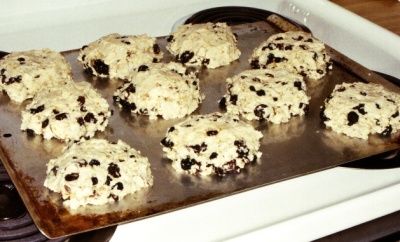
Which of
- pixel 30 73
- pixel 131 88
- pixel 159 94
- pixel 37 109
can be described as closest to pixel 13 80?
pixel 30 73

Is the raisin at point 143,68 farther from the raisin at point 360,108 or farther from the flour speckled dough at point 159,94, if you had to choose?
the raisin at point 360,108

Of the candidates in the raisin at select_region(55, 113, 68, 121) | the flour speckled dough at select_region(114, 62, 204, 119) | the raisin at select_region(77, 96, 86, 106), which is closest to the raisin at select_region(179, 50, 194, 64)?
the flour speckled dough at select_region(114, 62, 204, 119)

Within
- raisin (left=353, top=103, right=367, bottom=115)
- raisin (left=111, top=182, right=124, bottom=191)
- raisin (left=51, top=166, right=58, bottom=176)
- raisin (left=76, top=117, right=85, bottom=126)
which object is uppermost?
raisin (left=76, top=117, right=85, bottom=126)

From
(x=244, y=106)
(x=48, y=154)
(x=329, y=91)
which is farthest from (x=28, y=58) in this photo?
(x=329, y=91)

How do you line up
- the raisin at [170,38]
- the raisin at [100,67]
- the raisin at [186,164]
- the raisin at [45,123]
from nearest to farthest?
the raisin at [186,164] < the raisin at [45,123] < the raisin at [100,67] < the raisin at [170,38]

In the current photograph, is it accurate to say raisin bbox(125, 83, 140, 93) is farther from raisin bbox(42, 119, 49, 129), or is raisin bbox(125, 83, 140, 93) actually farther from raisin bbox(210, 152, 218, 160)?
raisin bbox(210, 152, 218, 160)

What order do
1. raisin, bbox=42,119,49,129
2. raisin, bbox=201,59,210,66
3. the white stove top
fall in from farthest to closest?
raisin, bbox=201,59,210,66 < raisin, bbox=42,119,49,129 < the white stove top

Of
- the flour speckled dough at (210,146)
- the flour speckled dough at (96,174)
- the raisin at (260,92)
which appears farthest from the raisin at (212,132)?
the raisin at (260,92)
